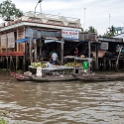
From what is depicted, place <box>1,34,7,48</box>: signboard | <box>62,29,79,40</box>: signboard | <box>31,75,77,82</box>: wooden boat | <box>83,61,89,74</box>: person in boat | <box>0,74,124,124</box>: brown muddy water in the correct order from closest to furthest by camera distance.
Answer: <box>0,74,124,124</box>: brown muddy water → <box>31,75,77,82</box>: wooden boat → <box>83,61,89,74</box>: person in boat → <box>62,29,79,40</box>: signboard → <box>1,34,7,48</box>: signboard

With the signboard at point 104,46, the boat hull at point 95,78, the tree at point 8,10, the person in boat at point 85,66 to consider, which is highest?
the tree at point 8,10

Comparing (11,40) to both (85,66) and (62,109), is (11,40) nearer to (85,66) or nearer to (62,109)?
(85,66)

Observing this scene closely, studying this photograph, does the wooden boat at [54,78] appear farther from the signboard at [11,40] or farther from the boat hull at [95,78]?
the signboard at [11,40]

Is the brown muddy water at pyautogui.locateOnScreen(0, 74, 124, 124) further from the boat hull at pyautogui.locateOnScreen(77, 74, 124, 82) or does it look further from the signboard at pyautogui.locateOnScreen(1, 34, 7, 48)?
the signboard at pyautogui.locateOnScreen(1, 34, 7, 48)

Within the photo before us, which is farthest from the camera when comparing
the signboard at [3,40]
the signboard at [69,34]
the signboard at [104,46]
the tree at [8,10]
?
the tree at [8,10]

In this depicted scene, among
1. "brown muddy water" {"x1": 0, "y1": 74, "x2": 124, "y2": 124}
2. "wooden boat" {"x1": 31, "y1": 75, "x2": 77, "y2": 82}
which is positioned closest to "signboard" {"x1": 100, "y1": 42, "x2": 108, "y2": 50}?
"wooden boat" {"x1": 31, "y1": 75, "x2": 77, "y2": 82}

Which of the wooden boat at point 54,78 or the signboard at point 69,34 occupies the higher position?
the signboard at point 69,34

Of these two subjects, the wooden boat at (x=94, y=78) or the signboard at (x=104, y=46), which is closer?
the wooden boat at (x=94, y=78)

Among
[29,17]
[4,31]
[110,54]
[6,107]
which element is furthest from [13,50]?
[6,107]

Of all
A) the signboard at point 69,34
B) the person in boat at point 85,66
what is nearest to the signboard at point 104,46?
the signboard at point 69,34

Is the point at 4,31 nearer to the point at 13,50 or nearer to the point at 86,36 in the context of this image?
the point at 13,50

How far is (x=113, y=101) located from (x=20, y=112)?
3155mm

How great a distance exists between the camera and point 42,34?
1470cm

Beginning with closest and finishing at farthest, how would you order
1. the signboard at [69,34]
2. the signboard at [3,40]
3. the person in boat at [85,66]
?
1. the person in boat at [85,66]
2. the signboard at [69,34]
3. the signboard at [3,40]
